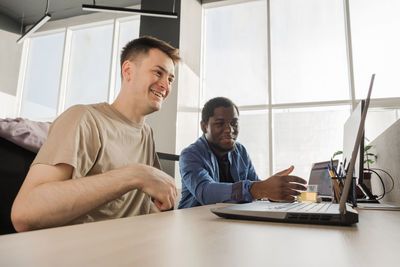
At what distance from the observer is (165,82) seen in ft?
4.41

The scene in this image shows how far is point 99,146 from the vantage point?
1.03 m

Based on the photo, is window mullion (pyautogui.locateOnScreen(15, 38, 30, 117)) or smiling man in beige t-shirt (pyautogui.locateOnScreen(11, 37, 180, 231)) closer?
smiling man in beige t-shirt (pyautogui.locateOnScreen(11, 37, 180, 231))

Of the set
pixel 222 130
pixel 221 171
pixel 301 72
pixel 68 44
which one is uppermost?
pixel 68 44

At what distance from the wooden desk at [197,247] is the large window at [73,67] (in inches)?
204

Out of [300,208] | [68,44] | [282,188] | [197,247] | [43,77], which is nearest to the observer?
[197,247]

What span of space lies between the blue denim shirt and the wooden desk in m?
0.89

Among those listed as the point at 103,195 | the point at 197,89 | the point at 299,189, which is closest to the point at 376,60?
the point at 197,89

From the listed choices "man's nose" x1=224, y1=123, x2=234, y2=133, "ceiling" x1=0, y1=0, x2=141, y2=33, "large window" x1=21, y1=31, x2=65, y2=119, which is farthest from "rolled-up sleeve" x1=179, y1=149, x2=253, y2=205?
"large window" x1=21, y1=31, x2=65, y2=119

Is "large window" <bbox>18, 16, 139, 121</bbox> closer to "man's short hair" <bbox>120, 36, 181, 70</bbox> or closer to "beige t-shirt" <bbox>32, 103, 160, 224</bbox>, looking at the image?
"man's short hair" <bbox>120, 36, 181, 70</bbox>

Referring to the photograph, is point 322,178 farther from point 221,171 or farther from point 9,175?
point 9,175

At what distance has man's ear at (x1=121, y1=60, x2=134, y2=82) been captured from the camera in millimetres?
1360

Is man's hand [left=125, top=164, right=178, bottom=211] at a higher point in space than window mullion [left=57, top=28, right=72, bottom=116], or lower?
lower

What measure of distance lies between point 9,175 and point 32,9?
6090mm

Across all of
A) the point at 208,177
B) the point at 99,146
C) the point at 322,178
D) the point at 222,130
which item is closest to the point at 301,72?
the point at 322,178
